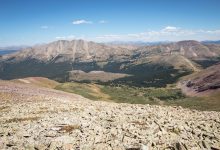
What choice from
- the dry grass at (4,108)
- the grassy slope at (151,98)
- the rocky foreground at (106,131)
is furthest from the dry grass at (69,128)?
the grassy slope at (151,98)

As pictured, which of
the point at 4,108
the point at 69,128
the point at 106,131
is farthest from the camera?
the point at 4,108

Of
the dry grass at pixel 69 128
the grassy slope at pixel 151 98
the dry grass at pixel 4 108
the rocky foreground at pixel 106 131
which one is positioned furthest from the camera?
the grassy slope at pixel 151 98

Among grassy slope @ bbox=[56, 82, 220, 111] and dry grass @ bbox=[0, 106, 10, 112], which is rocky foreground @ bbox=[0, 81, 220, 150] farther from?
grassy slope @ bbox=[56, 82, 220, 111]

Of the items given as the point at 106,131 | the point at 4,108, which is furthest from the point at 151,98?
the point at 106,131

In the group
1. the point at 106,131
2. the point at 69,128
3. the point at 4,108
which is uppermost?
the point at 106,131

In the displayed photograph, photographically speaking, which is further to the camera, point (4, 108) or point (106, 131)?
point (4, 108)

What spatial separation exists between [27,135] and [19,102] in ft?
55.4

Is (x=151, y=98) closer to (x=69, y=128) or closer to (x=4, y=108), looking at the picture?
(x=4, y=108)

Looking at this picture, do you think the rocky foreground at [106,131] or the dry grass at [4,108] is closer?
the rocky foreground at [106,131]

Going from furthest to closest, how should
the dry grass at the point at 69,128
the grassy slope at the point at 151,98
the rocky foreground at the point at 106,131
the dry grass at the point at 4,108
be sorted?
the grassy slope at the point at 151,98 < the dry grass at the point at 4,108 < the dry grass at the point at 69,128 < the rocky foreground at the point at 106,131

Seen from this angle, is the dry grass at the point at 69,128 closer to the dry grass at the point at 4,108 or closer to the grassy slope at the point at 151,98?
the dry grass at the point at 4,108

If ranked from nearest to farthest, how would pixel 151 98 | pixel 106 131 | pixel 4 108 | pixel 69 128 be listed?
pixel 106 131 < pixel 69 128 < pixel 4 108 < pixel 151 98

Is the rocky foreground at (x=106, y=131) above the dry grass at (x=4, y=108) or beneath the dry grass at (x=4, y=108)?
above

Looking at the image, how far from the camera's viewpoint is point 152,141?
2150 cm
